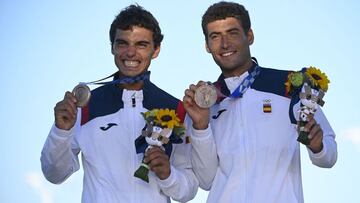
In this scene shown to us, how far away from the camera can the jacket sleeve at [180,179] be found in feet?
24.6

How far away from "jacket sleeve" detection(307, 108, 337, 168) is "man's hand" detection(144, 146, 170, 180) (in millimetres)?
1476

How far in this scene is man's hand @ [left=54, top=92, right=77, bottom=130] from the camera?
724 cm

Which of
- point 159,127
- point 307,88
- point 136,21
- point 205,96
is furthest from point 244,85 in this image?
point 136,21

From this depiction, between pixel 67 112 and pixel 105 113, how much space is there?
0.77 metres

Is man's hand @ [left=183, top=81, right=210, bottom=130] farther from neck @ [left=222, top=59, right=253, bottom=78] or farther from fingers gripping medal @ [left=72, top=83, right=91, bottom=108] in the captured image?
fingers gripping medal @ [left=72, top=83, right=91, bottom=108]

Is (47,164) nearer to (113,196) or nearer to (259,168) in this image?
(113,196)

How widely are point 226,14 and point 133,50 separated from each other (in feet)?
3.67

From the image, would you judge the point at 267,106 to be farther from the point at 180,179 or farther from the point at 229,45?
the point at 180,179

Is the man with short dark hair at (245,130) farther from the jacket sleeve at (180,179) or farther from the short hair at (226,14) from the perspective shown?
the jacket sleeve at (180,179)

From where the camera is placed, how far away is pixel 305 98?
7.29 meters

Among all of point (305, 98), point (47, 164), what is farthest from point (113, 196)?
point (305, 98)

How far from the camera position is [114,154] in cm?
768

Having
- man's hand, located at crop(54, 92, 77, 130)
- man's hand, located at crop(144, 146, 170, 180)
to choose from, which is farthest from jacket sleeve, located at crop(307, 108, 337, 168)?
man's hand, located at crop(54, 92, 77, 130)

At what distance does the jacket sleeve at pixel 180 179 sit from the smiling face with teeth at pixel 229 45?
3.36ft
